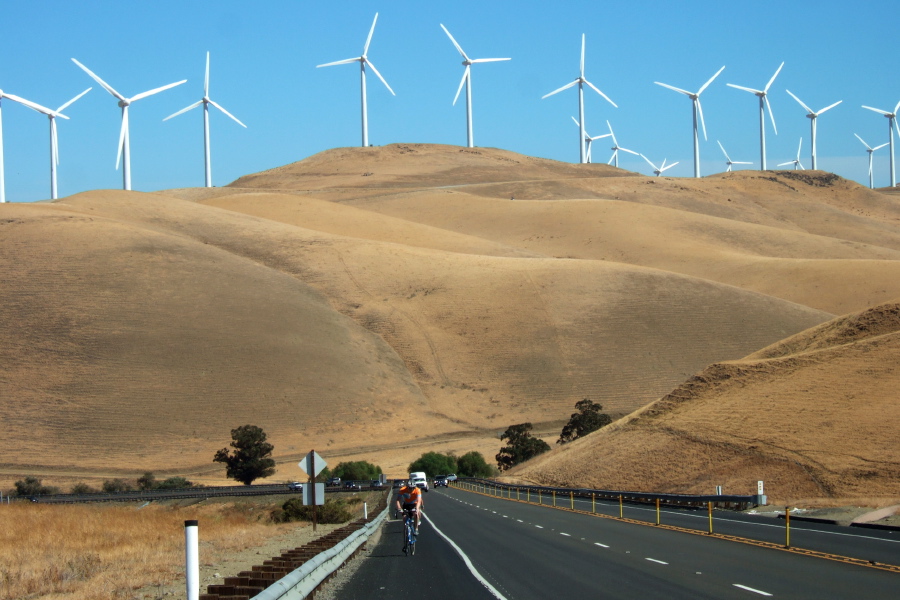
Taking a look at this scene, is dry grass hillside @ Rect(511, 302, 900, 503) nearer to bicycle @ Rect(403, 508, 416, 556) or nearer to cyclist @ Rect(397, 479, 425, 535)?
cyclist @ Rect(397, 479, 425, 535)

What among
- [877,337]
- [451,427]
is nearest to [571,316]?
[451,427]

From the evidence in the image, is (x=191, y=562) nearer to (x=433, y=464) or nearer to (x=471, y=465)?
(x=433, y=464)

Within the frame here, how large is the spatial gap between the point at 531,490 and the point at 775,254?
382 feet

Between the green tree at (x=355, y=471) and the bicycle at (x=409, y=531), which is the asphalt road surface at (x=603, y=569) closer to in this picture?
the bicycle at (x=409, y=531)

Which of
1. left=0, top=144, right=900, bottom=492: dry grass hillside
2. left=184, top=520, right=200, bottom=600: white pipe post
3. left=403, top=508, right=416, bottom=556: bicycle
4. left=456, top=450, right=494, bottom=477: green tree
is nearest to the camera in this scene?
left=184, top=520, right=200, bottom=600: white pipe post

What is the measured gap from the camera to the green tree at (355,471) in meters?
82.9

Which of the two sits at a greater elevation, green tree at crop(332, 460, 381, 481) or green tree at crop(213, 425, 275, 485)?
green tree at crop(213, 425, 275, 485)

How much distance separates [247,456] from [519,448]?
21.3 m

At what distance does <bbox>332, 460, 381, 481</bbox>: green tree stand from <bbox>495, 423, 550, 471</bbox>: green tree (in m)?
10.6

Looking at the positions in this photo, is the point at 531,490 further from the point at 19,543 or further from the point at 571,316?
the point at 571,316

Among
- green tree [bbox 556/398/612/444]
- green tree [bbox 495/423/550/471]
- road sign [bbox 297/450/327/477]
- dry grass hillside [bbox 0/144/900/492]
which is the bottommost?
green tree [bbox 495/423/550/471]

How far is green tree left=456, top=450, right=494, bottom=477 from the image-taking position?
91.4 meters

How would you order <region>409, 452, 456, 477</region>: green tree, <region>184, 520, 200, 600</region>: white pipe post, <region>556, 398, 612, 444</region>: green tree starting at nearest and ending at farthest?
<region>184, 520, 200, 600</region>: white pipe post → <region>556, 398, 612, 444</region>: green tree → <region>409, 452, 456, 477</region>: green tree

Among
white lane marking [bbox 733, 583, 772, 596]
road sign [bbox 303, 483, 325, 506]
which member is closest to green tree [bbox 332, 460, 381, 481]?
road sign [bbox 303, 483, 325, 506]
